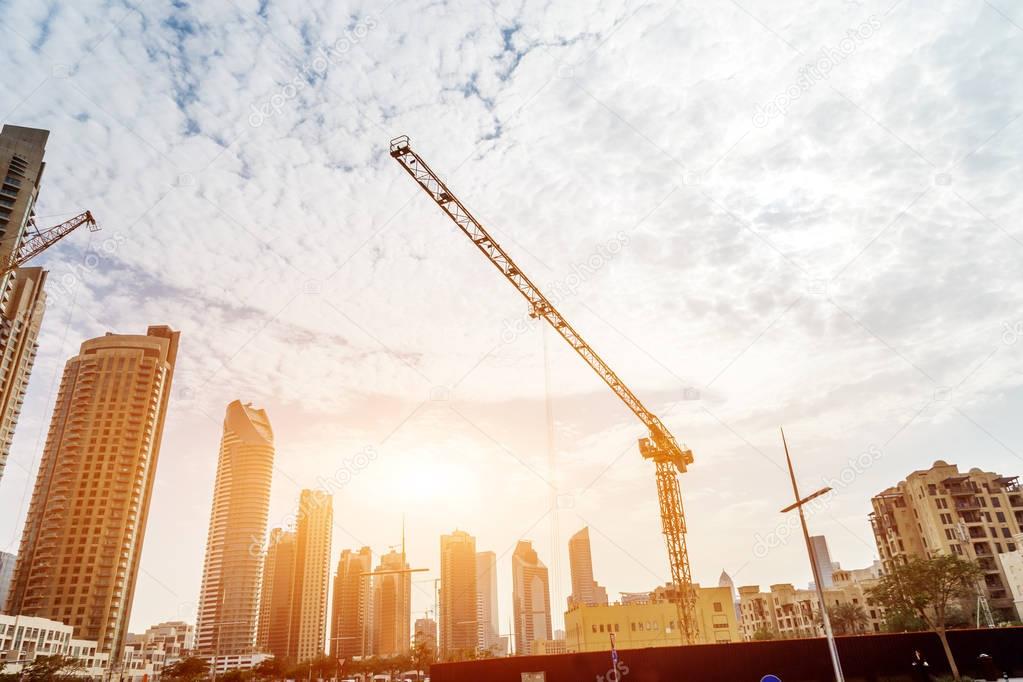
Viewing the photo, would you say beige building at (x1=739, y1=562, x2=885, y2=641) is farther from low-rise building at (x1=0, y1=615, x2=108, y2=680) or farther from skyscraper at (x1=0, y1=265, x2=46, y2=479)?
skyscraper at (x1=0, y1=265, x2=46, y2=479)

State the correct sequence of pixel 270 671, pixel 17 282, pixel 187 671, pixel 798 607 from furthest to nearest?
pixel 798 607
pixel 270 671
pixel 17 282
pixel 187 671

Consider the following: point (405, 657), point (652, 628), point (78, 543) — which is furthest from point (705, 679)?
point (78, 543)

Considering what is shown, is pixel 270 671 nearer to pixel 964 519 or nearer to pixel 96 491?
pixel 96 491

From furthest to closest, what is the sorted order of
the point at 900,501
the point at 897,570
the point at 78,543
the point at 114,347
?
the point at 114,347
the point at 78,543
the point at 900,501
the point at 897,570

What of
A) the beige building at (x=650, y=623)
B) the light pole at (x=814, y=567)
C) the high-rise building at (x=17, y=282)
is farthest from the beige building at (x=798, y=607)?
the high-rise building at (x=17, y=282)

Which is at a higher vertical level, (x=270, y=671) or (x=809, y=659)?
(x=809, y=659)

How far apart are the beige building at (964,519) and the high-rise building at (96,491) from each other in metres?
142

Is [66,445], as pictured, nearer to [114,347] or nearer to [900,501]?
[114,347]

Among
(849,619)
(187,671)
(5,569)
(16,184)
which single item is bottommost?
(187,671)

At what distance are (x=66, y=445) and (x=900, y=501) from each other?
15946 centimetres

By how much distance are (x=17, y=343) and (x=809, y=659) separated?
372 ft

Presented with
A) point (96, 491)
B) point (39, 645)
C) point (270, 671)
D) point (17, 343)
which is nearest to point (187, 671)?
point (270, 671)

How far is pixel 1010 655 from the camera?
3856cm

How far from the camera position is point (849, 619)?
92625 millimetres
